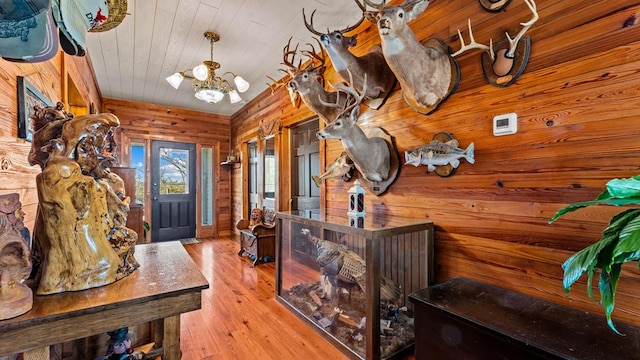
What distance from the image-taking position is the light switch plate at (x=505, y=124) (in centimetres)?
161

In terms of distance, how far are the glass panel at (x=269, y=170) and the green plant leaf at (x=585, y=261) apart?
3925 mm

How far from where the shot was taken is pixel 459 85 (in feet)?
6.21

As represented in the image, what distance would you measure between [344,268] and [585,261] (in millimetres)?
1573

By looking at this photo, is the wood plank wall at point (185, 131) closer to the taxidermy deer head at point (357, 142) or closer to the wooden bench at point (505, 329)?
the taxidermy deer head at point (357, 142)

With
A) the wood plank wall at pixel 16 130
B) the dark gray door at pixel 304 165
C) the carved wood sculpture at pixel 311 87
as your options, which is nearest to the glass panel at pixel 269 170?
the dark gray door at pixel 304 165

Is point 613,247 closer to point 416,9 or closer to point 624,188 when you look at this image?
point 624,188

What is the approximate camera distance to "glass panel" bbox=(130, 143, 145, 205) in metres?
5.32

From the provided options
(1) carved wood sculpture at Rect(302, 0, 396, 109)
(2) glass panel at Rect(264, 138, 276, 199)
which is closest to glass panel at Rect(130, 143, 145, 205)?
(2) glass panel at Rect(264, 138, 276, 199)

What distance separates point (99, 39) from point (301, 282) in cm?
333

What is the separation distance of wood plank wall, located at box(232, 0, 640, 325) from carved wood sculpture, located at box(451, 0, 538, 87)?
5 centimetres

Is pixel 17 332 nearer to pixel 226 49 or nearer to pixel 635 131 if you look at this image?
pixel 635 131

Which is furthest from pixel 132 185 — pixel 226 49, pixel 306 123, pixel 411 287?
pixel 411 287

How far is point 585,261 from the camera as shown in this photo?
83 cm

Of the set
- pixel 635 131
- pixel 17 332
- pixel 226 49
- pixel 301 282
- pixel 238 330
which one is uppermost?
pixel 226 49
